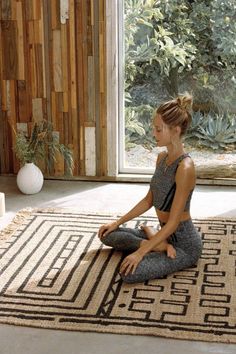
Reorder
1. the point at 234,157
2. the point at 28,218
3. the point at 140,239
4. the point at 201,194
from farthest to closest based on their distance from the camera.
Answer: the point at 234,157
the point at 201,194
the point at 28,218
the point at 140,239

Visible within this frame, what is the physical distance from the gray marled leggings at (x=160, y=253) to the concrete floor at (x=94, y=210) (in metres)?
0.44

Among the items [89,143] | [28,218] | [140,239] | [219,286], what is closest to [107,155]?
[89,143]

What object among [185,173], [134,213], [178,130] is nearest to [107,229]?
[134,213]

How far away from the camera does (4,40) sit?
4.31 meters

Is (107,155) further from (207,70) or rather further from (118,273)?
(118,273)

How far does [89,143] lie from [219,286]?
1.89m

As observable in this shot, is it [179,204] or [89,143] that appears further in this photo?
[89,143]

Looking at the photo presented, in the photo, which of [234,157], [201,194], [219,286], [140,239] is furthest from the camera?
[234,157]

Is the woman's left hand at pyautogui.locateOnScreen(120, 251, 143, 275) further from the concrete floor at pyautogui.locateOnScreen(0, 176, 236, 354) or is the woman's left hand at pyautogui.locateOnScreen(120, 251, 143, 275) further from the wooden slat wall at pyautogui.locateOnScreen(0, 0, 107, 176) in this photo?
the wooden slat wall at pyautogui.locateOnScreen(0, 0, 107, 176)

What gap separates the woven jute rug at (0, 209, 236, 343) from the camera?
249cm

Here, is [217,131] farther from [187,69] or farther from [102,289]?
[102,289]

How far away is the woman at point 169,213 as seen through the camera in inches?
110

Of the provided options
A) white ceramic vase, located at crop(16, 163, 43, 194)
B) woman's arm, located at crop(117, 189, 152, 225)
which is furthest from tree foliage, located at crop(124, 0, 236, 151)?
woman's arm, located at crop(117, 189, 152, 225)

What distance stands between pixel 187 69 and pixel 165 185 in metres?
1.52
